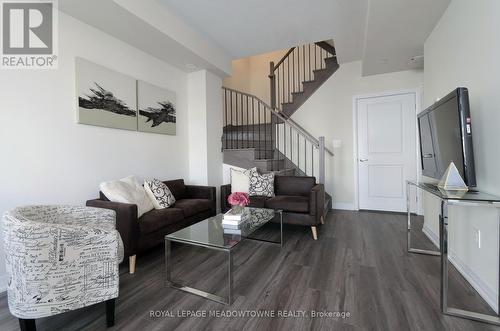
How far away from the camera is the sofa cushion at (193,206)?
293cm

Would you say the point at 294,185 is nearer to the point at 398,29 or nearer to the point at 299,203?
the point at 299,203

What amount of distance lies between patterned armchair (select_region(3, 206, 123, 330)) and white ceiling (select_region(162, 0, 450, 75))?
263 centimetres

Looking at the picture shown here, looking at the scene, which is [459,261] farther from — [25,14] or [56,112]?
[25,14]

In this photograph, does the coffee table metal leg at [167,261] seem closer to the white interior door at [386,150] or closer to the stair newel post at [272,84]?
the white interior door at [386,150]

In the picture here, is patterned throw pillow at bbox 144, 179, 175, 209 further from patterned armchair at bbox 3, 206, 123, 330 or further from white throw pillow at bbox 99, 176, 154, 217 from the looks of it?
patterned armchair at bbox 3, 206, 123, 330

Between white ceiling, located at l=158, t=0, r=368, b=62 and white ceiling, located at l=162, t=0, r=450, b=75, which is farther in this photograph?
white ceiling, located at l=158, t=0, r=368, b=62

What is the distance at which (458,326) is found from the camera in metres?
1.45

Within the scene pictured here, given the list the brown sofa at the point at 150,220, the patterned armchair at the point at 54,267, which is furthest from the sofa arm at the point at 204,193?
the patterned armchair at the point at 54,267

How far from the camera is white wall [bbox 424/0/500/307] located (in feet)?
5.30

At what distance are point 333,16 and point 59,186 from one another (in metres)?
3.68

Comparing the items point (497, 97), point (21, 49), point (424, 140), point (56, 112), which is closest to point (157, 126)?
point (56, 112)

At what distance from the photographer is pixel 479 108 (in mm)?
1802

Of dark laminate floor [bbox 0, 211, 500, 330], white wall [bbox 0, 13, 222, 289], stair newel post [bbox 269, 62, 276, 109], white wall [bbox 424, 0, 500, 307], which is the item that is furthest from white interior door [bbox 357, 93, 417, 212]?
white wall [bbox 0, 13, 222, 289]

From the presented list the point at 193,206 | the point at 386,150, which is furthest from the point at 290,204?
the point at 386,150
